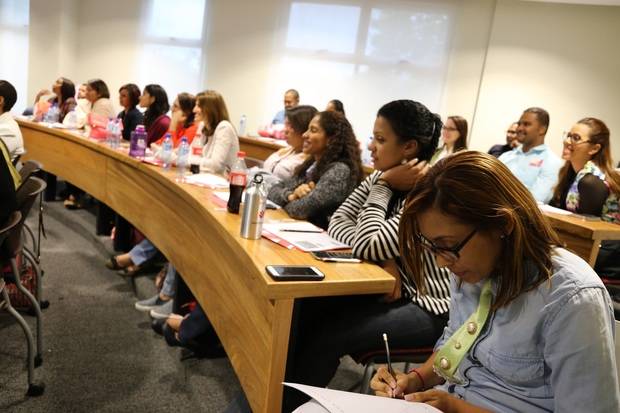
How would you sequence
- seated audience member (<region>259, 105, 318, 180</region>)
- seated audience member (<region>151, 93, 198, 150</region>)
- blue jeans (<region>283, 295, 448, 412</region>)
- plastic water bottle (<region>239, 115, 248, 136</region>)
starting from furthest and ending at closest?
plastic water bottle (<region>239, 115, 248, 136</region>)
seated audience member (<region>151, 93, 198, 150</region>)
seated audience member (<region>259, 105, 318, 180</region>)
blue jeans (<region>283, 295, 448, 412</region>)

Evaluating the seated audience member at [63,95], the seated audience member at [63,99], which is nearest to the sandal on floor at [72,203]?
the seated audience member at [63,99]

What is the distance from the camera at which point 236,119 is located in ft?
23.3

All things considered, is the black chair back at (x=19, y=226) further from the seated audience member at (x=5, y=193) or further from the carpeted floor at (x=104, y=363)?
the carpeted floor at (x=104, y=363)

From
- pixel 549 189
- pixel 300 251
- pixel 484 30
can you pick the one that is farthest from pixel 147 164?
pixel 484 30

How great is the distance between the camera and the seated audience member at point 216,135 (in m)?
3.25

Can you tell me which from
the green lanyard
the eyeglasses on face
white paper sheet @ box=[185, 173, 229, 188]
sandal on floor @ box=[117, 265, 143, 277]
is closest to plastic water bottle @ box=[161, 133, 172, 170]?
white paper sheet @ box=[185, 173, 229, 188]

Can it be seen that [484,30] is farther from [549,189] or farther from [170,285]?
[170,285]

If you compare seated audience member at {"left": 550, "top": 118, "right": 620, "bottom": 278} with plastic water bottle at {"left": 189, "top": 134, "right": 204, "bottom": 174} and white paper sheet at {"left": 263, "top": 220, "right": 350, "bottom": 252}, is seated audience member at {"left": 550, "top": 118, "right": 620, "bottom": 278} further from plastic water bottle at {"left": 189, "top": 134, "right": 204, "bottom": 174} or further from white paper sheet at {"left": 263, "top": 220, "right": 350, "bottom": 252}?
plastic water bottle at {"left": 189, "top": 134, "right": 204, "bottom": 174}

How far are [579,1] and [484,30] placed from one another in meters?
1.05

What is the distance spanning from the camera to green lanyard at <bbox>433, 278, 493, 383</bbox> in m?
0.97

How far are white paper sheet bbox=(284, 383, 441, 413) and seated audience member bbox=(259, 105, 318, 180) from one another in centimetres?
187

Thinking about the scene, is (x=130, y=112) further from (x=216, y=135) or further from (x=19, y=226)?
(x=19, y=226)

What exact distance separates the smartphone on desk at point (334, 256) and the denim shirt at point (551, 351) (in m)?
0.49

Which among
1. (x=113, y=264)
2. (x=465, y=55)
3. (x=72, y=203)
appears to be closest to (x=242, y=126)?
(x=72, y=203)
